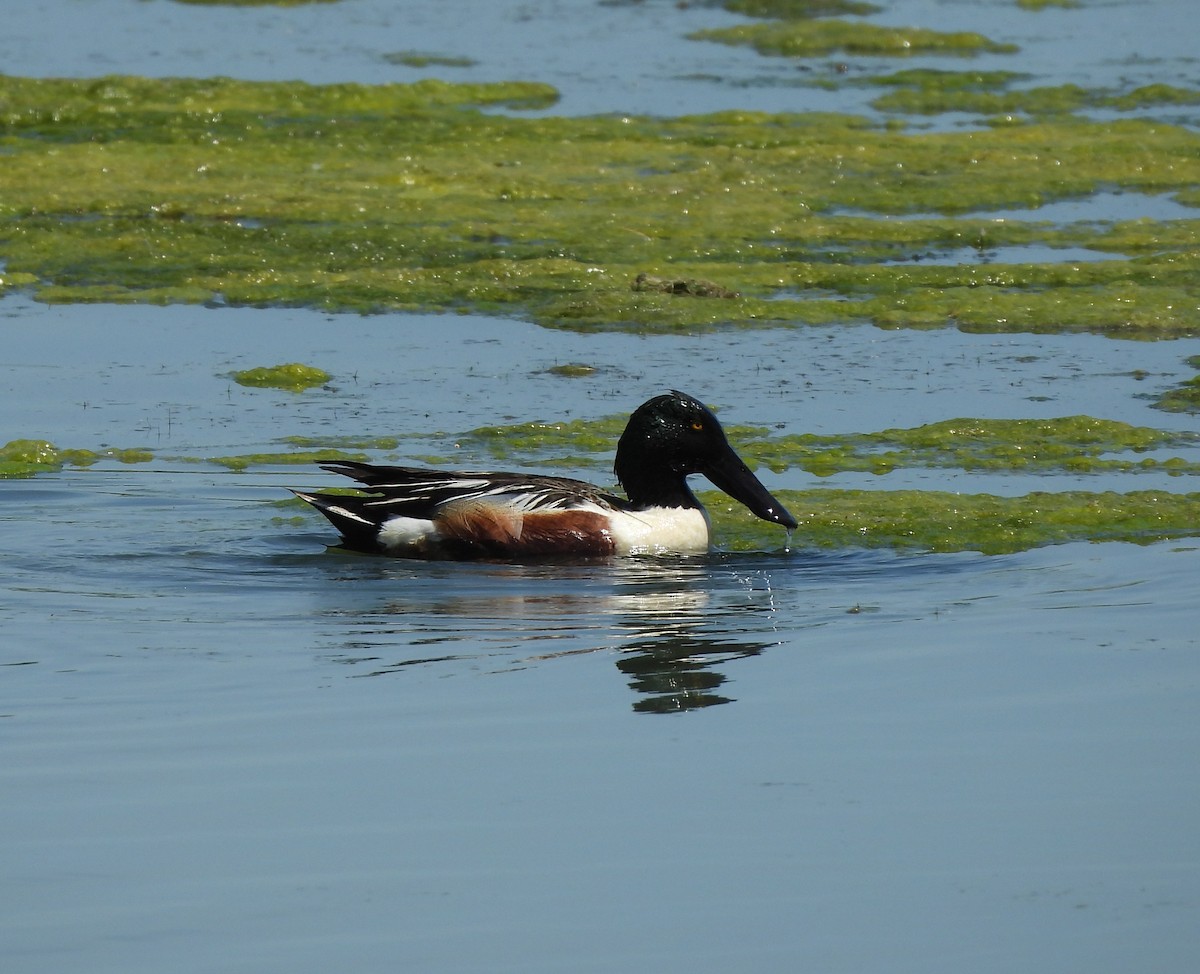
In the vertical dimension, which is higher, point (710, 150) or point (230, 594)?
point (710, 150)

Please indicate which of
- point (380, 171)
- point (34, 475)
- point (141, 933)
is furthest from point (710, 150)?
point (141, 933)

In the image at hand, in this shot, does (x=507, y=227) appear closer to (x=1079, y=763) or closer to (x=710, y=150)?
(x=710, y=150)

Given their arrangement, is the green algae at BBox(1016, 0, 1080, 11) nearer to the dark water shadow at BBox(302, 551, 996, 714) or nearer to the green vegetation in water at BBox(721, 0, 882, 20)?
the green vegetation in water at BBox(721, 0, 882, 20)

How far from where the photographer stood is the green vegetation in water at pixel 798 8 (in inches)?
1116

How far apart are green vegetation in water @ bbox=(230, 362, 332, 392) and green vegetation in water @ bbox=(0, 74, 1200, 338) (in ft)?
5.78

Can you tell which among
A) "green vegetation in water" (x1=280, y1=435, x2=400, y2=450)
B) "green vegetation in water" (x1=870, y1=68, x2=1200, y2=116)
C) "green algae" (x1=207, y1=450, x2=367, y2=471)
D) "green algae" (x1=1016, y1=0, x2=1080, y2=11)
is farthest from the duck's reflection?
"green algae" (x1=1016, y1=0, x2=1080, y2=11)

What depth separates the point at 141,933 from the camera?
4.46 m

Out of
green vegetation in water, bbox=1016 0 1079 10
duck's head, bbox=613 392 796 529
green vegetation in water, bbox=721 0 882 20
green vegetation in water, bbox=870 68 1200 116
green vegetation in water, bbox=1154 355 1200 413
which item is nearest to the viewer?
duck's head, bbox=613 392 796 529

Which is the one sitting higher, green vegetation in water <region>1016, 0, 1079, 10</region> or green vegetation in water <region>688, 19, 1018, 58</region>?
green vegetation in water <region>1016, 0, 1079, 10</region>

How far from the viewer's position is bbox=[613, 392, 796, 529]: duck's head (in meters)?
8.71

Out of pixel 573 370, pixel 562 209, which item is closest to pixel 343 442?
pixel 573 370

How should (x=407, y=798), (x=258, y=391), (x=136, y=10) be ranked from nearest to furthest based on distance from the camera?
1. (x=407, y=798)
2. (x=258, y=391)
3. (x=136, y=10)

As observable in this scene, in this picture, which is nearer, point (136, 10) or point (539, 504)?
point (539, 504)

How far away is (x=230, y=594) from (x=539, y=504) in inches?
50.1
